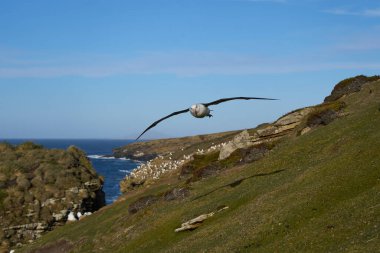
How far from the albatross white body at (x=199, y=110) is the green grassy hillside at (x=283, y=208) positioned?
894 centimetres

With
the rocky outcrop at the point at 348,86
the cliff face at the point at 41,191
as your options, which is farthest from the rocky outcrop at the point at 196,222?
the rocky outcrop at the point at 348,86

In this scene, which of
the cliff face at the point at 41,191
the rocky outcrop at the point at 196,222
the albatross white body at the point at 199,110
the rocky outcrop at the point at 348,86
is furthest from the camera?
the rocky outcrop at the point at 348,86

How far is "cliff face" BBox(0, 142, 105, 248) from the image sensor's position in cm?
7700

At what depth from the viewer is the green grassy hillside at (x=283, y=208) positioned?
27516 millimetres

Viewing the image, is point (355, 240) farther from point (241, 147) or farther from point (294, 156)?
point (241, 147)

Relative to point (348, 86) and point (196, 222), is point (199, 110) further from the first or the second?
point (348, 86)

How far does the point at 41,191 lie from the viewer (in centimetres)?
8306

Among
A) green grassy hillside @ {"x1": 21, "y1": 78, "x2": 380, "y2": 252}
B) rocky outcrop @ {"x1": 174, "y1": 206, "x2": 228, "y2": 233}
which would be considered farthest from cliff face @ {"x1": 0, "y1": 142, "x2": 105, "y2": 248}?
rocky outcrop @ {"x1": 174, "y1": 206, "x2": 228, "y2": 233}

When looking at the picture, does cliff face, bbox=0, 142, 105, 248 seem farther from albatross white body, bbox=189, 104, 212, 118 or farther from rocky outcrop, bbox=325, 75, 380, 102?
albatross white body, bbox=189, 104, 212, 118

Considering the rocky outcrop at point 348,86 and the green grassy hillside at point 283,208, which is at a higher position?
the rocky outcrop at point 348,86

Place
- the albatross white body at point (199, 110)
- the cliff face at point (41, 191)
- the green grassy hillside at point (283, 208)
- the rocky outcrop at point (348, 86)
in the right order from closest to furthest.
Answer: the albatross white body at point (199, 110) < the green grassy hillside at point (283, 208) < the cliff face at point (41, 191) < the rocky outcrop at point (348, 86)

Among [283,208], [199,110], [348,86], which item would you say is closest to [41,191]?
[348,86]

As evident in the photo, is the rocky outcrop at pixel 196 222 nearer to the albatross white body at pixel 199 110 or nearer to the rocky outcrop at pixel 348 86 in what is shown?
the albatross white body at pixel 199 110

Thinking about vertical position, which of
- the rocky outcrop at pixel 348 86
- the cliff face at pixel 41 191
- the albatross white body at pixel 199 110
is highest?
the rocky outcrop at pixel 348 86
